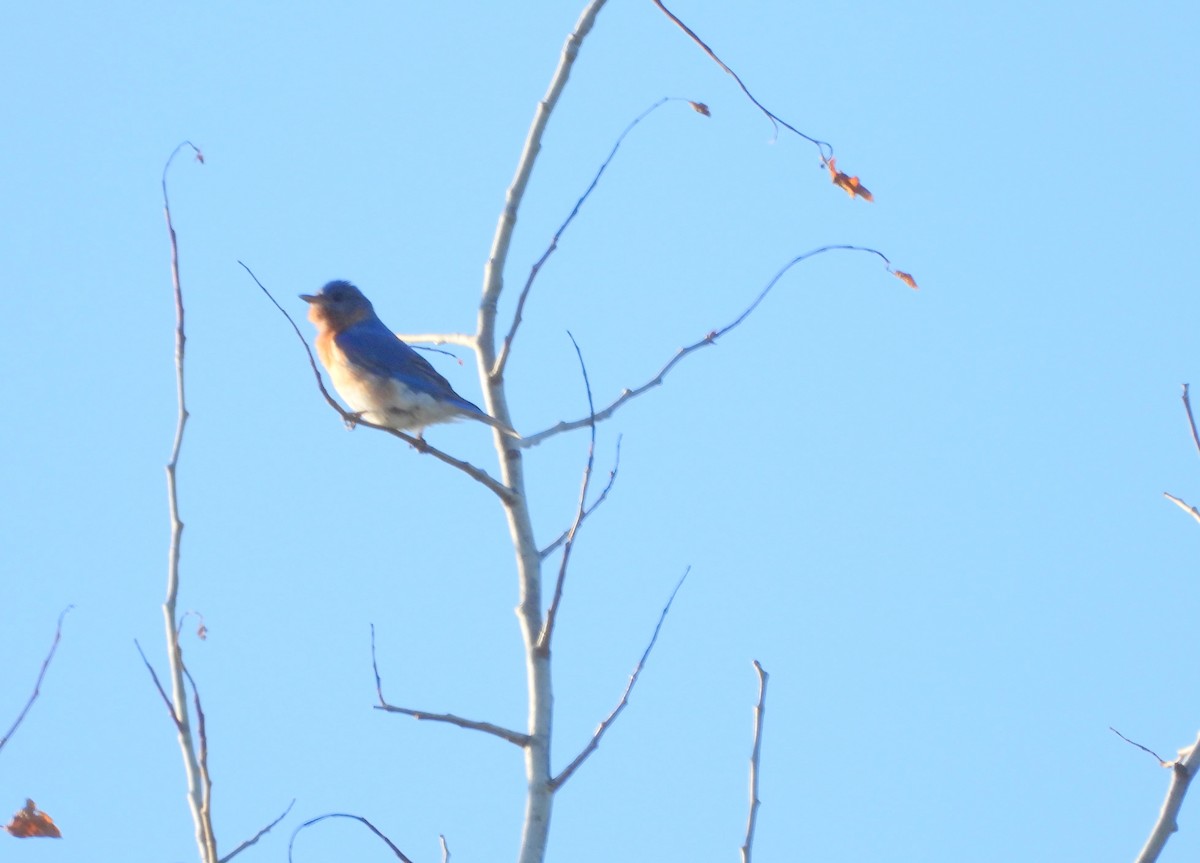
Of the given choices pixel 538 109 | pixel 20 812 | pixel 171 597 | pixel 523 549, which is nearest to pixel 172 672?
pixel 171 597

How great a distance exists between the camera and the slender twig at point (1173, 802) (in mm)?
3447

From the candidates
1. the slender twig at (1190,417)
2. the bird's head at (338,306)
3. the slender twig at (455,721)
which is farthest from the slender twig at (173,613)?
the bird's head at (338,306)

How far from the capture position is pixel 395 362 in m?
7.66

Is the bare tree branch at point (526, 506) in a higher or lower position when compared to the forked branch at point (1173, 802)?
higher

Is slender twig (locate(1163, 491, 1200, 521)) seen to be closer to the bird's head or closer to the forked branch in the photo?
the forked branch

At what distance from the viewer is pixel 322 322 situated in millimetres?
8711

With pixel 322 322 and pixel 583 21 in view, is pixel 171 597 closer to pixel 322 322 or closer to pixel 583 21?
pixel 583 21

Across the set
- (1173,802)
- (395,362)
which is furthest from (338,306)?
(1173,802)

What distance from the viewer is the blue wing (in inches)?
291

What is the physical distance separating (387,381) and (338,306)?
1409mm

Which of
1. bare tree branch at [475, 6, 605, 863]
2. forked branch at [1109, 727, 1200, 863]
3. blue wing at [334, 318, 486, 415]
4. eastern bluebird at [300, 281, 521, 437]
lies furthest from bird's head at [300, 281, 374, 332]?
forked branch at [1109, 727, 1200, 863]

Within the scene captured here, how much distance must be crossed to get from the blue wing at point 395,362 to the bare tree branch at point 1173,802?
4.28m

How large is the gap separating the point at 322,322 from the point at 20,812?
5092mm

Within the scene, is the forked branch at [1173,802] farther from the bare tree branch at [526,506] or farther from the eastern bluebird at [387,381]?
the eastern bluebird at [387,381]
